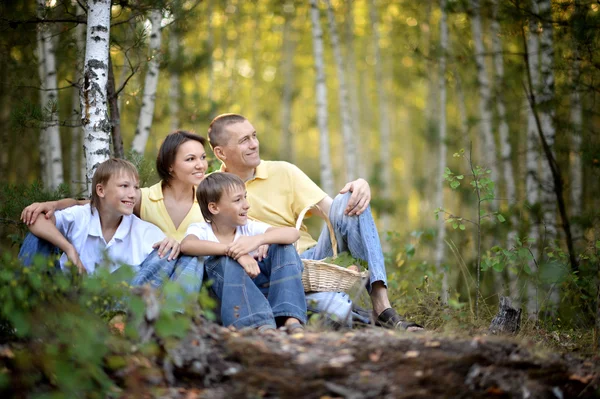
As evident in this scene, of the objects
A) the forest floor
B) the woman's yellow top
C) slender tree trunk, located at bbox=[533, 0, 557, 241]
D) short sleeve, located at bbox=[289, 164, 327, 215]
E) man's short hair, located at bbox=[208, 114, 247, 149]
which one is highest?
slender tree trunk, located at bbox=[533, 0, 557, 241]

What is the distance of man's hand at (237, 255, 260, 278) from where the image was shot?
3.63 meters

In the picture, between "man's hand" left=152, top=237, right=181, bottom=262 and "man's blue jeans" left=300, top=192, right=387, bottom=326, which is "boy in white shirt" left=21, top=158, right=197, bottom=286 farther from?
"man's blue jeans" left=300, top=192, right=387, bottom=326

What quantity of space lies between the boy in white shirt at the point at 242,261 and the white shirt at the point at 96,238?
0.30 m

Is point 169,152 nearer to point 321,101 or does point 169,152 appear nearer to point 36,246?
point 36,246

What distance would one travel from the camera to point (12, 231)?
5.14m

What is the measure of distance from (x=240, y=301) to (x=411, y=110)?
16033 mm

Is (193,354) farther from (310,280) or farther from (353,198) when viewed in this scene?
(353,198)

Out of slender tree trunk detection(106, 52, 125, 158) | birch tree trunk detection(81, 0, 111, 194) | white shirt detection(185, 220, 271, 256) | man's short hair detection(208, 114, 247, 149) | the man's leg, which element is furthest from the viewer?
slender tree trunk detection(106, 52, 125, 158)

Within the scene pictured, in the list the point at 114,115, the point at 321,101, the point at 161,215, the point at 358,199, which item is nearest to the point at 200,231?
the point at 161,215

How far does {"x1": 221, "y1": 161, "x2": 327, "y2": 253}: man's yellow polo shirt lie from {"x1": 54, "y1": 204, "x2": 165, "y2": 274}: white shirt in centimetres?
84

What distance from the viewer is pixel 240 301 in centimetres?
359

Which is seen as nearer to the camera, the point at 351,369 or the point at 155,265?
the point at 351,369

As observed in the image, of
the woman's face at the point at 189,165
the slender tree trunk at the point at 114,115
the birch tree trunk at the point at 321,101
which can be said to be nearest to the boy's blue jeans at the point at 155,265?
the woman's face at the point at 189,165

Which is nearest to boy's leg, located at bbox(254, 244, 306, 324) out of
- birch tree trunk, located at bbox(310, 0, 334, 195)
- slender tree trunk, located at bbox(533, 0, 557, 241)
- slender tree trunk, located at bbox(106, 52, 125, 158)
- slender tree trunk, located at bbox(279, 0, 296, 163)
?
slender tree trunk, located at bbox(106, 52, 125, 158)
